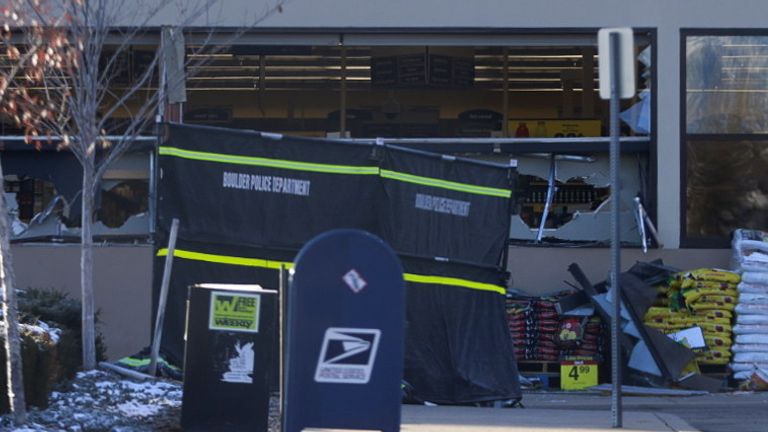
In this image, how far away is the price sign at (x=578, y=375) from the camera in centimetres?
1357

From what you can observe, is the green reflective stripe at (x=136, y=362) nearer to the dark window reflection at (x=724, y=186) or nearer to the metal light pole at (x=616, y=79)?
the metal light pole at (x=616, y=79)

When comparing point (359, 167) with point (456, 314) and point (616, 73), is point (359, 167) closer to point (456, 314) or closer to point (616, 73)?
point (456, 314)

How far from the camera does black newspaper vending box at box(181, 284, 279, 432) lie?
805 cm

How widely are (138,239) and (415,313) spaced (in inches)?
213

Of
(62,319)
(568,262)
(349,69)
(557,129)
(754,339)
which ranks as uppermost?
(349,69)

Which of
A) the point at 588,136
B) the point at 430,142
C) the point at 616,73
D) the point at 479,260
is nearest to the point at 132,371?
the point at 479,260

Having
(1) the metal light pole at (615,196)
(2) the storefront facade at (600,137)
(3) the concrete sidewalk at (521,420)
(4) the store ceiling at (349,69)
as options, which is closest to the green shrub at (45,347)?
(3) the concrete sidewalk at (521,420)

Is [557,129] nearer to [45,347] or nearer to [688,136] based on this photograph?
[688,136]

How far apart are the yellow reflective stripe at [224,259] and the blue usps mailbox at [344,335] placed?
3795 millimetres

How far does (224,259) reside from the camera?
10.5 meters

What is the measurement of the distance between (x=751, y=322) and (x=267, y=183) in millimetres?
6570

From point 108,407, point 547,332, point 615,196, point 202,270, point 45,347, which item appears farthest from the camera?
point 547,332

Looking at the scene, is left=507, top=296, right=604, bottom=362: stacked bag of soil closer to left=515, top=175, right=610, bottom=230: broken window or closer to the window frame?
left=515, top=175, right=610, bottom=230: broken window

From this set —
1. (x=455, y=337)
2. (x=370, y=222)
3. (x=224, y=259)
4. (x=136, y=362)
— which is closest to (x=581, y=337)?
(x=455, y=337)
